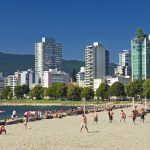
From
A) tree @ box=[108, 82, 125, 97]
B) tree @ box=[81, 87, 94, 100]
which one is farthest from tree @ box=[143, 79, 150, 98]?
tree @ box=[81, 87, 94, 100]

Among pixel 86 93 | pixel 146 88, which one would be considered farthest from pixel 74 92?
pixel 146 88

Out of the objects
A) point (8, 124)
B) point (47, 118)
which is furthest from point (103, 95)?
point (8, 124)

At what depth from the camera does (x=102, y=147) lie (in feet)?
98.8

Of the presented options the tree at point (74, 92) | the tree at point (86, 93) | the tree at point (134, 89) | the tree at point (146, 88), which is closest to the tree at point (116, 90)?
the tree at point (134, 89)

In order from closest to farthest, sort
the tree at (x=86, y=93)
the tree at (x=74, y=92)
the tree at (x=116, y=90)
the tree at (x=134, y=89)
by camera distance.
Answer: the tree at (x=134, y=89) → the tree at (x=116, y=90) → the tree at (x=86, y=93) → the tree at (x=74, y=92)

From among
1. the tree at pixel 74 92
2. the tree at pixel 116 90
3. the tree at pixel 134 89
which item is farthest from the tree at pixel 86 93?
the tree at pixel 134 89

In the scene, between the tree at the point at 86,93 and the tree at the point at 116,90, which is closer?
the tree at the point at 116,90

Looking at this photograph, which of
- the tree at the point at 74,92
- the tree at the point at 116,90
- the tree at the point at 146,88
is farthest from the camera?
the tree at the point at 74,92

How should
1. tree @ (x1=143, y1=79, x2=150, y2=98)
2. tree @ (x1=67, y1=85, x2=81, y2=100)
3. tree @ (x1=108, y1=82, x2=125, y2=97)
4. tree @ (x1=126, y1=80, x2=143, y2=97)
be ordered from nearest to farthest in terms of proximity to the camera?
1. tree @ (x1=143, y1=79, x2=150, y2=98)
2. tree @ (x1=126, y1=80, x2=143, y2=97)
3. tree @ (x1=108, y1=82, x2=125, y2=97)
4. tree @ (x1=67, y1=85, x2=81, y2=100)

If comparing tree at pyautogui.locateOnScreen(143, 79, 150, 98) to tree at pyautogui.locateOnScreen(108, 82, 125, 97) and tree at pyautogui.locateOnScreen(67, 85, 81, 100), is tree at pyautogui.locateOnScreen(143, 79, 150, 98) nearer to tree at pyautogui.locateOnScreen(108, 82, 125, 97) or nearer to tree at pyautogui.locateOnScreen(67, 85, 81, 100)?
tree at pyautogui.locateOnScreen(108, 82, 125, 97)

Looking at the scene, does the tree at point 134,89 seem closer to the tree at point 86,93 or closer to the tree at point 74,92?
the tree at point 86,93

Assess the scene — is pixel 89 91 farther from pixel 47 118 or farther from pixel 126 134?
pixel 126 134

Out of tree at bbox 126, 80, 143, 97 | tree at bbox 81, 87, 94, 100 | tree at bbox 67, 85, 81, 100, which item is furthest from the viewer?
tree at bbox 67, 85, 81, 100

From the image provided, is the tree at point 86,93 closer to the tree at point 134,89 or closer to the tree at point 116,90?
the tree at point 116,90
